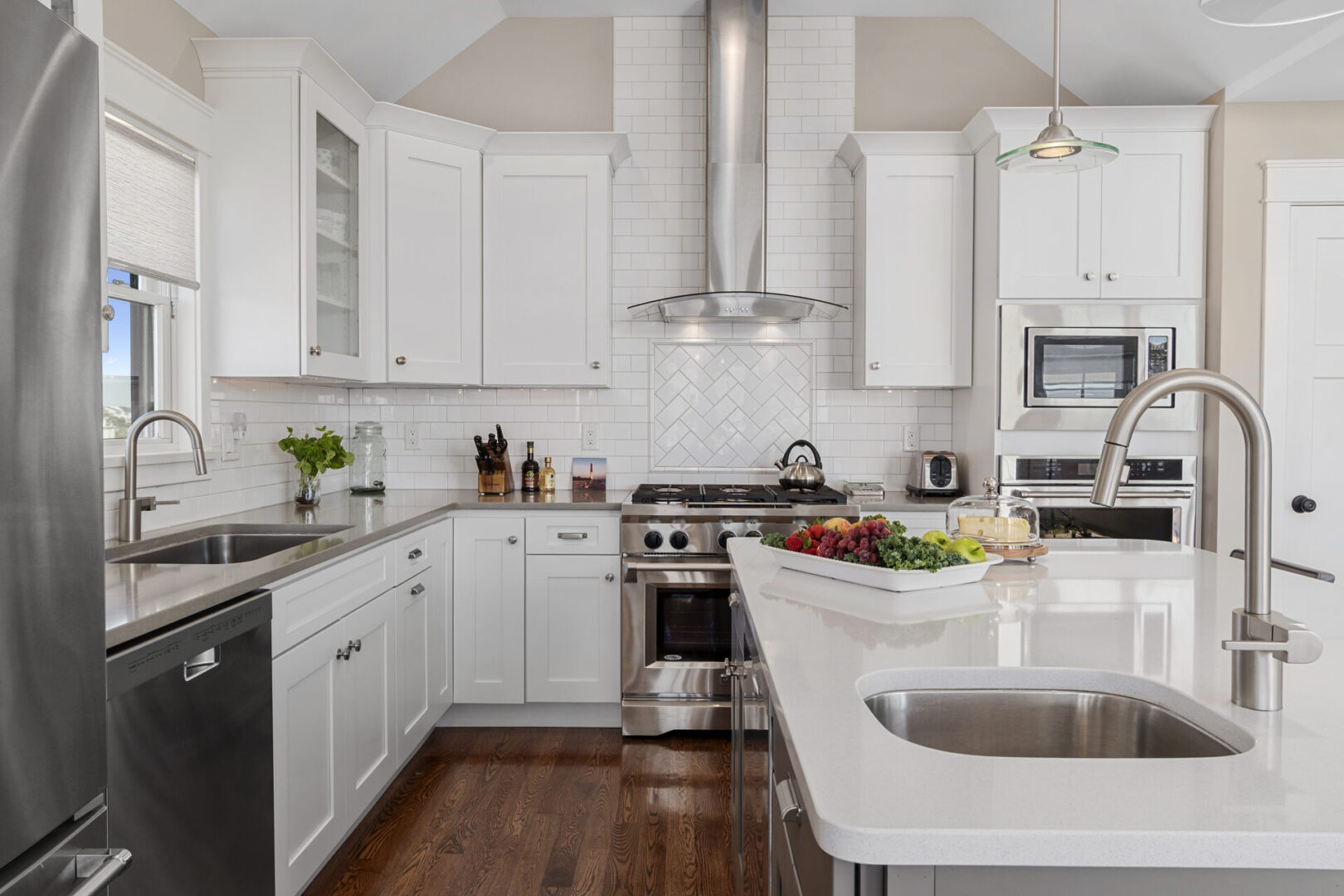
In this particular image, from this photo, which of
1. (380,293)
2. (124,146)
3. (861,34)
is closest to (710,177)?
(861,34)

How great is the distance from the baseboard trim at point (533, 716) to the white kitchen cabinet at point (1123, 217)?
2.49 m

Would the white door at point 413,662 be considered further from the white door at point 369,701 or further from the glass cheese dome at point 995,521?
the glass cheese dome at point 995,521

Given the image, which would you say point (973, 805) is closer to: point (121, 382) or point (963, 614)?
point (963, 614)

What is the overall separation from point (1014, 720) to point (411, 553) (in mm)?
2242

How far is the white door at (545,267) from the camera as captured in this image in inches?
141

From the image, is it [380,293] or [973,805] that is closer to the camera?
[973,805]

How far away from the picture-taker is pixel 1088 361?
10.8 feet

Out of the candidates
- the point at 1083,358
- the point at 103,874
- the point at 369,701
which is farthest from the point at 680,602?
the point at 103,874

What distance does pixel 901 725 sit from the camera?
3.58 ft

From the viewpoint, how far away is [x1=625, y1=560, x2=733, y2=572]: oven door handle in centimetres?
326

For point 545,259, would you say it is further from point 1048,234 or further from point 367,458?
point 1048,234

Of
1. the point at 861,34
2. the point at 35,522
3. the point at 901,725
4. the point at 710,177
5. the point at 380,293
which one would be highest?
the point at 861,34

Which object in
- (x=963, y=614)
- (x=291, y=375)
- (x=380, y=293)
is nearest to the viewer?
(x=963, y=614)

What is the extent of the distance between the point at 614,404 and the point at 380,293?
1.16 meters
